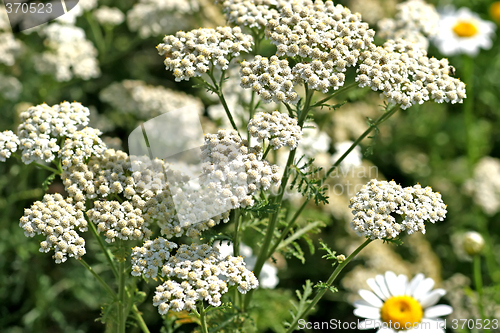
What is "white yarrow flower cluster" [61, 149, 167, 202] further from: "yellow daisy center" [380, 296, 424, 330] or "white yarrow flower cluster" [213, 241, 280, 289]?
"yellow daisy center" [380, 296, 424, 330]

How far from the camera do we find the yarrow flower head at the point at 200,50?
9.75 ft

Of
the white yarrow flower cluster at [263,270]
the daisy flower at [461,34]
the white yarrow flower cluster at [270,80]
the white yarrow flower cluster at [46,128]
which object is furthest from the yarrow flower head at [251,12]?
the daisy flower at [461,34]

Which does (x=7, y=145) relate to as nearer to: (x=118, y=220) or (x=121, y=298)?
(x=118, y=220)

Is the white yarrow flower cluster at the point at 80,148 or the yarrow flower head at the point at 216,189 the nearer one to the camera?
the yarrow flower head at the point at 216,189

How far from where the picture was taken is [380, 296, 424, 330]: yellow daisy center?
3.30m

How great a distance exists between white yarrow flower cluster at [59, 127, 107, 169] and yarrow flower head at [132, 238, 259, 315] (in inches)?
29.1

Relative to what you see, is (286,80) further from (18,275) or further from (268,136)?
(18,275)

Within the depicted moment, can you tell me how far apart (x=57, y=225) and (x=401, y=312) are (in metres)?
2.28

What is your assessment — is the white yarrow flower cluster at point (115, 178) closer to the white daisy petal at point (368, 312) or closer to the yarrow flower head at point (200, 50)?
the yarrow flower head at point (200, 50)

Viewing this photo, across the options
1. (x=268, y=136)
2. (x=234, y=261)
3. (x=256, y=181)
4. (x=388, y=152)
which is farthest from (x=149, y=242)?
(x=388, y=152)

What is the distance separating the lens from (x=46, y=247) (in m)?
2.76

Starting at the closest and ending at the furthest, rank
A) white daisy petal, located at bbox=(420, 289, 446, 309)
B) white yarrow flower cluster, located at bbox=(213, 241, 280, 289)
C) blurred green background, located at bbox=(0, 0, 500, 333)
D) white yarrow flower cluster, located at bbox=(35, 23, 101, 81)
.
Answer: white daisy petal, located at bbox=(420, 289, 446, 309), white yarrow flower cluster, located at bbox=(213, 241, 280, 289), blurred green background, located at bbox=(0, 0, 500, 333), white yarrow flower cluster, located at bbox=(35, 23, 101, 81)

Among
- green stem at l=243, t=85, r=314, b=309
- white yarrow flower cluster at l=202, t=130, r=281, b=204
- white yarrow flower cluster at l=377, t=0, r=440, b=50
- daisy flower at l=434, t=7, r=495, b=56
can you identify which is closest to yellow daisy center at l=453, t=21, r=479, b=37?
daisy flower at l=434, t=7, r=495, b=56

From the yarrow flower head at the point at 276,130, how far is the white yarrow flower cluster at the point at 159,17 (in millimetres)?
3303
